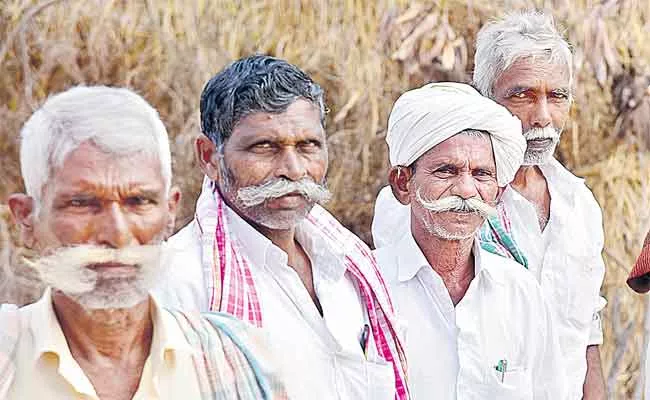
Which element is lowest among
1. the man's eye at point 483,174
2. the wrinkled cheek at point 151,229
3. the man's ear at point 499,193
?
the wrinkled cheek at point 151,229

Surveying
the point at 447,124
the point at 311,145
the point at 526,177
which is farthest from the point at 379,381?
the point at 526,177

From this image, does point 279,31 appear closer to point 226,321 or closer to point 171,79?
point 171,79

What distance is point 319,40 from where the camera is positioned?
17.5ft

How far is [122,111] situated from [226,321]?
47 cm

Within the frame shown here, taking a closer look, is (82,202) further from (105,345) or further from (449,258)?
(449,258)

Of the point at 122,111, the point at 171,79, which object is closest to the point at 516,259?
the point at 122,111

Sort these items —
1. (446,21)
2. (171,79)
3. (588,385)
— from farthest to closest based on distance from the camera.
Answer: (446,21) → (171,79) → (588,385)

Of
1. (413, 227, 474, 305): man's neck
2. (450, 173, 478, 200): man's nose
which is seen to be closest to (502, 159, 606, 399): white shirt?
(413, 227, 474, 305): man's neck

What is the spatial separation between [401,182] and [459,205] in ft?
0.70

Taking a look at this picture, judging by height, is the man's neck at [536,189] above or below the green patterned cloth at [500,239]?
above

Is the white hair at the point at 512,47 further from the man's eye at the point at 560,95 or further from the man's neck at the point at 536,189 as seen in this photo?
the man's neck at the point at 536,189

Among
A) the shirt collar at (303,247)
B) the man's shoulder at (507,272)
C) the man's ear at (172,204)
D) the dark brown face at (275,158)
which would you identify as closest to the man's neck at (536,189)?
the man's shoulder at (507,272)

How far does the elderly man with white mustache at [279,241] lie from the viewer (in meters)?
2.83

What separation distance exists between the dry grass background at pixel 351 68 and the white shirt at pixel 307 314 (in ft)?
7.45
